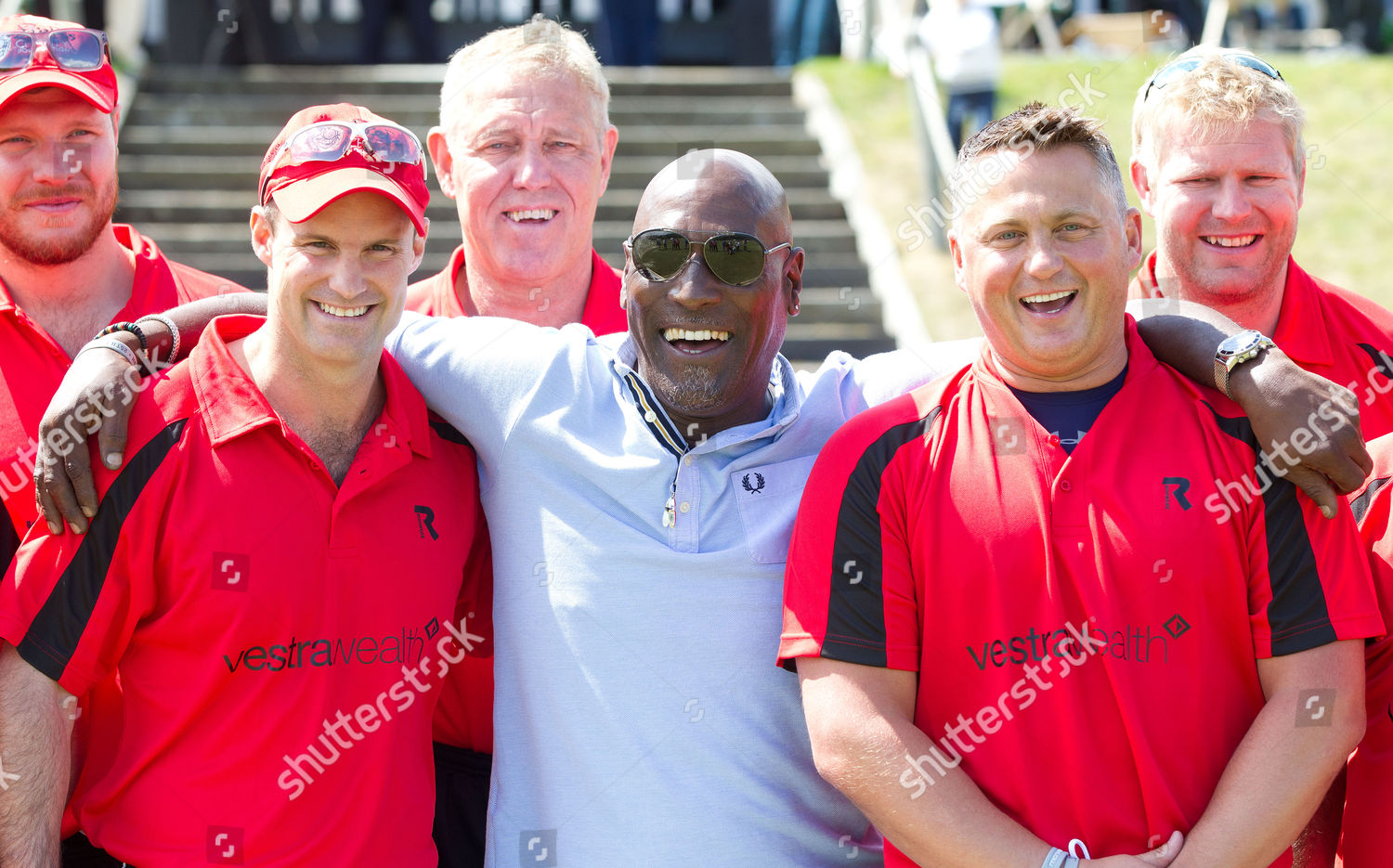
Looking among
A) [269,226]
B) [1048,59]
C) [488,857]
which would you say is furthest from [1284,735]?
[1048,59]

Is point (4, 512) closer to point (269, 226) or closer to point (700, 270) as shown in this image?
point (269, 226)

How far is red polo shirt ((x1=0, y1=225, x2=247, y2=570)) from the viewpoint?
9.87 ft

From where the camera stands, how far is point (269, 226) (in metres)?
2.96

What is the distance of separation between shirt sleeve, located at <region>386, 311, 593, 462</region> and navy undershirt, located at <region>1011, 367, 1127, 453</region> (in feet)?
3.45

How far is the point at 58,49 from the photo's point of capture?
3521 millimetres

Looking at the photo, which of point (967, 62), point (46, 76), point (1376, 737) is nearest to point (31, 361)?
point (46, 76)

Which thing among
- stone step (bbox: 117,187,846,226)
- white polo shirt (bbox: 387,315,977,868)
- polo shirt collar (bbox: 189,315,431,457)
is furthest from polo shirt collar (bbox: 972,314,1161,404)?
stone step (bbox: 117,187,846,226)

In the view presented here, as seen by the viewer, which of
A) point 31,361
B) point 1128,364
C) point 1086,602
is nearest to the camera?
point 1086,602

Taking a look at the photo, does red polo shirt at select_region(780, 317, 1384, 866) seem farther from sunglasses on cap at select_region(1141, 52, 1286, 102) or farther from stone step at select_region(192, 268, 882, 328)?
stone step at select_region(192, 268, 882, 328)

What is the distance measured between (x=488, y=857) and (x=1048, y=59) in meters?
10.9

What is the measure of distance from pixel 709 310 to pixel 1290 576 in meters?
1.32

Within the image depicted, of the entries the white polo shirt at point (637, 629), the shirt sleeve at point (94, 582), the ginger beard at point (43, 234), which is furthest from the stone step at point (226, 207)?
the shirt sleeve at point (94, 582)

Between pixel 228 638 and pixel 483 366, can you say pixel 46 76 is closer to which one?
pixel 483 366

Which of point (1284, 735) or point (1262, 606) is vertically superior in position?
point (1262, 606)
